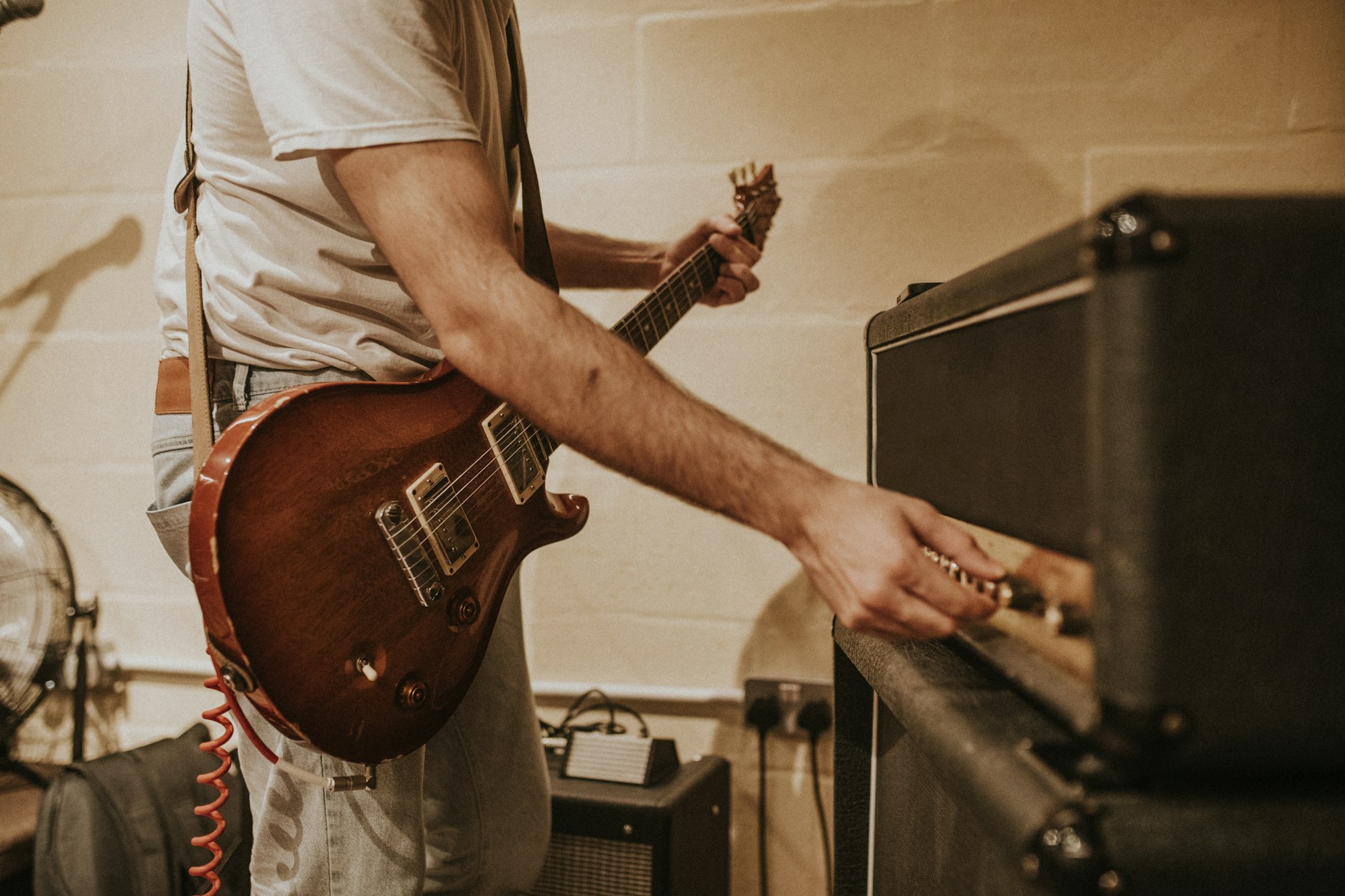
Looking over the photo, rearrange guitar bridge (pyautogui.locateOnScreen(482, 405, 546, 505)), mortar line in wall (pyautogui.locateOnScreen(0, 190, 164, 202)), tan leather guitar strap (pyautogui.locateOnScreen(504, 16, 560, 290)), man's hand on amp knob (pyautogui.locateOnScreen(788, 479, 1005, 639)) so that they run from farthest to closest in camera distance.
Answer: mortar line in wall (pyautogui.locateOnScreen(0, 190, 164, 202)) → tan leather guitar strap (pyautogui.locateOnScreen(504, 16, 560, 290)) → guitar bridge (pyautogui.locateOnScreen(482, 405, 546, 505)) → man's hand on amp knob (pyautogui.locateOnScreen(788, 479, 1005, 639))

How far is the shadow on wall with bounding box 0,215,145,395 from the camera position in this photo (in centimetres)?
167

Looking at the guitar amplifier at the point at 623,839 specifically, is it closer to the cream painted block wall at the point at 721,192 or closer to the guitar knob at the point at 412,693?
the cream painted block wall at the point at 721,192

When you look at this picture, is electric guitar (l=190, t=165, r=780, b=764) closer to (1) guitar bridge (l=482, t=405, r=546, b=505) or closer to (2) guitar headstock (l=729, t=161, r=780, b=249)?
(1) guitar bridge (l=482, t=405, r=546, b=505)

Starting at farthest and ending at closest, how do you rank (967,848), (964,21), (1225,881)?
1. (964,21)
2. (967,848)
3. (1225,881)

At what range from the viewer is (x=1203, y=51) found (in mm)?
1362

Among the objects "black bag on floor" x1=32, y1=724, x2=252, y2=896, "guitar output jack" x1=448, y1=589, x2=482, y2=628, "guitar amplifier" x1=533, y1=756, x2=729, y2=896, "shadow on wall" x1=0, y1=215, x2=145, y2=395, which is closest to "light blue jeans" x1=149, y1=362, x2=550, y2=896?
"guitar output jack" x1=448, y1=589, x2=482, y2=628

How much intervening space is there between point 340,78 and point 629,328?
46 centimetres

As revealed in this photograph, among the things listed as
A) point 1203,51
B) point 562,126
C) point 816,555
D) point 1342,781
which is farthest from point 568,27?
point 1342,781

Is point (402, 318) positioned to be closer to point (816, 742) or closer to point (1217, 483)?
point (1217, 483)

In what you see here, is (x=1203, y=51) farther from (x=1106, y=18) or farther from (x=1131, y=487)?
(x=1131, y=487)

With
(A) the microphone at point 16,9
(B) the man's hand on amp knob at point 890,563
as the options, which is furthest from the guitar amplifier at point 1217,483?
(A) the microphone at point 16,9

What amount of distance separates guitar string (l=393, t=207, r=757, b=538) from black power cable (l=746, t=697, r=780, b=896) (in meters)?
0.75

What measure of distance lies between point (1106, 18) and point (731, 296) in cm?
81

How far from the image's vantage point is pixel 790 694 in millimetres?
1491
